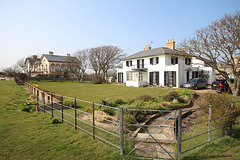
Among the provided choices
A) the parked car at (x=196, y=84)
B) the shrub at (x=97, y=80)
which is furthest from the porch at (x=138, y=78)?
the parked car at (x=196, y=84)

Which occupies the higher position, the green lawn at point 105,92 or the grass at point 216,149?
the green lawn at point 105,92

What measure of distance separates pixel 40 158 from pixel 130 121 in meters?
3.50

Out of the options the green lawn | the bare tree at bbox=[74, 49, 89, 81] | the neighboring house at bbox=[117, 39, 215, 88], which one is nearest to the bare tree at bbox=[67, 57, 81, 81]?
the bare tree at bbox=[74, 49, 89, 81]

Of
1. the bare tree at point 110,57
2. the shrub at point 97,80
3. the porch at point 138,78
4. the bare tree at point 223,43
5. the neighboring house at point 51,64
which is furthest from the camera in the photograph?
→ the neighboring house at point 51,64

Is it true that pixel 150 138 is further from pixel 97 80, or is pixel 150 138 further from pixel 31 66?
pixel 31 66

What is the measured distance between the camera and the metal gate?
3.74m

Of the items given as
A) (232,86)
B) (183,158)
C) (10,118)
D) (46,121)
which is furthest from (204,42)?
(10,118)

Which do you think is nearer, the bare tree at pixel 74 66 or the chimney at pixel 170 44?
the chimney at pixel 170 44

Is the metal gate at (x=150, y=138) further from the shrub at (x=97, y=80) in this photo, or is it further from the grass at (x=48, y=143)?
the shrub at (x=97, y=80)

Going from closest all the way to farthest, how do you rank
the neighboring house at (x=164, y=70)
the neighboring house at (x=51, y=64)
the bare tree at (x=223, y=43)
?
the bare tree at (x=223, y=43) < the neighboring house at (x=164, y=70) < the neighboring house at (x=51, y=64)

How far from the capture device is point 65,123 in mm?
6477

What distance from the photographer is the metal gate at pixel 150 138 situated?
12.3 ft

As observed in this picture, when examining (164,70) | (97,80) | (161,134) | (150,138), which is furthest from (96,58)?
(150,138)

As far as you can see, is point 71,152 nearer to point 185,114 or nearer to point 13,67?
point 185,114
